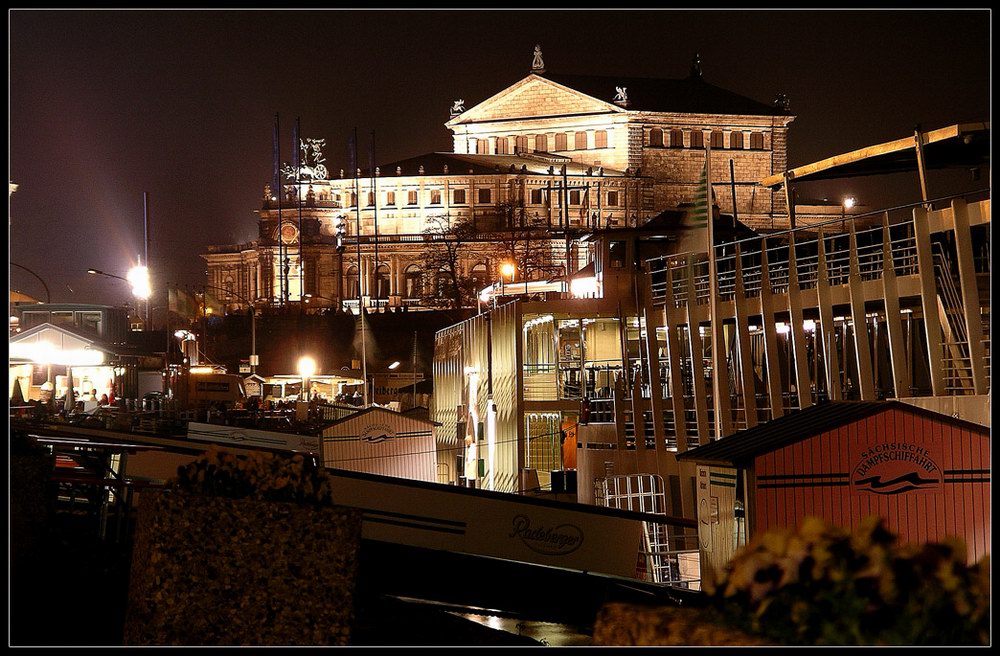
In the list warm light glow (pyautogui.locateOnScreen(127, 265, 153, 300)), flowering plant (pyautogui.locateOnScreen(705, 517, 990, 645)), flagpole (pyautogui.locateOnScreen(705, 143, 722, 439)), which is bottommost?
flowering plant (pyautogui.locateOnScreen(705, 517, 990, 645))

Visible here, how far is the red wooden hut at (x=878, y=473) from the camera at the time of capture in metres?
10.3

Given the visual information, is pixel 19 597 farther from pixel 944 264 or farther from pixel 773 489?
pixel 944 264

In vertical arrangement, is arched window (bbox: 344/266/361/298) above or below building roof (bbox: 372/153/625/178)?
below

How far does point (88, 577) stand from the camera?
10.8 metres

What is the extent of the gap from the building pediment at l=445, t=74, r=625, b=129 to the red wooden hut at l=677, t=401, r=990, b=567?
10690 cm

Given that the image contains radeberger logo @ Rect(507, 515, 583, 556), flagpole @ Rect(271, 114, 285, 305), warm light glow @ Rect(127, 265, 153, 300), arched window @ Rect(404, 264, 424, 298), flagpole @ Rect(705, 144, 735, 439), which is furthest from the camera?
arched window @ Rect(404, 264, 424, 298)

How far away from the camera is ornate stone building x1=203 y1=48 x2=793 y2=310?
107938 mm

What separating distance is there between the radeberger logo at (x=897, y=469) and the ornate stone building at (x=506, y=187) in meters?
89.0

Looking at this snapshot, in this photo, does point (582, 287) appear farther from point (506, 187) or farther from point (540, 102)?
point (540, 102)

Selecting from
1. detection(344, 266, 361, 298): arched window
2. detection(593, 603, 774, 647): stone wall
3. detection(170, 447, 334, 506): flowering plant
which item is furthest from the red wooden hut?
detection(344, 266, 361, 298): arched window

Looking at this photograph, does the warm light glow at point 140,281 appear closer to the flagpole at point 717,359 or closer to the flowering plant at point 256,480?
the flagpole at point 717,359

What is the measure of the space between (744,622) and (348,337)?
85706 mm

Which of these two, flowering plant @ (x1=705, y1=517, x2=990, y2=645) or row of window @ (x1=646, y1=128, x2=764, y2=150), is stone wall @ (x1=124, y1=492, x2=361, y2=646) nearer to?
flowering plant @ (x1=705, y1=517, x2=990, y2=645)

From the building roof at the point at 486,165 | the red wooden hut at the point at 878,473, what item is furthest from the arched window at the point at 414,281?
the red wooden hut at the point at 878,473
